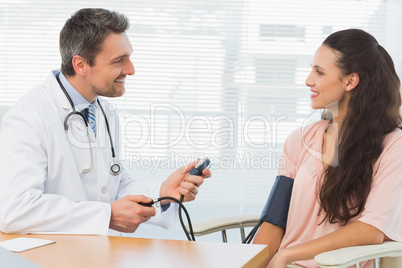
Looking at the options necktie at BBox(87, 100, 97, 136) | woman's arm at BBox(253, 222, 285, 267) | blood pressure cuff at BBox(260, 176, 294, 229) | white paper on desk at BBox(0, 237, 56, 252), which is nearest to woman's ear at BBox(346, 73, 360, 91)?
blood pressure cuff at BBox(260, 176, 294, 229)

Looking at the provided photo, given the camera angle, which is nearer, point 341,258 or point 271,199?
point 341,258

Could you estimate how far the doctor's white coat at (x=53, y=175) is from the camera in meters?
1.22

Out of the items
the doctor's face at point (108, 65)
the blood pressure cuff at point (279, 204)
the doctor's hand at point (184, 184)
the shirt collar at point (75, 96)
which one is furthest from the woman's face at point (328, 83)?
the shirt collar at point (75, 96)

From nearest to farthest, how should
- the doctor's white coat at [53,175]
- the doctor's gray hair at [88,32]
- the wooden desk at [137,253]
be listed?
the wooden desk at [137,253] < the doctor's white coat at [53,175] < the doctor's gray hair at [88,32]

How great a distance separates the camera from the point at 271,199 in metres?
1.70

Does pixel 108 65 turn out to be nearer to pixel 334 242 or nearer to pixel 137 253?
pixel 137 253

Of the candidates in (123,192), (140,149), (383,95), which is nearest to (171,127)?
(140,149)

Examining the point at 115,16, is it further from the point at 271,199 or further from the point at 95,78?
the point at 271,199

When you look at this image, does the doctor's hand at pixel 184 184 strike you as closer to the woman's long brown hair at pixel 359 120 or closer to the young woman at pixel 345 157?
the young woman at pixel 345 157

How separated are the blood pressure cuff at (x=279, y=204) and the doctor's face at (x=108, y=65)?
2.23 feet

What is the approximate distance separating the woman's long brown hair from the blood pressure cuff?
0.14 m

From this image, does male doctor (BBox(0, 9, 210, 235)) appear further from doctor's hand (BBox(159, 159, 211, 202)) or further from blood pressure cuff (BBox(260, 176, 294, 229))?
blood pressure cuff (BBox(260, 176, 294, 229))

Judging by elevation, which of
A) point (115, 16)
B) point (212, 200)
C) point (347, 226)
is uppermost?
point (115, 16)

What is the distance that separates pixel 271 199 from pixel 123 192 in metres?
0.52
